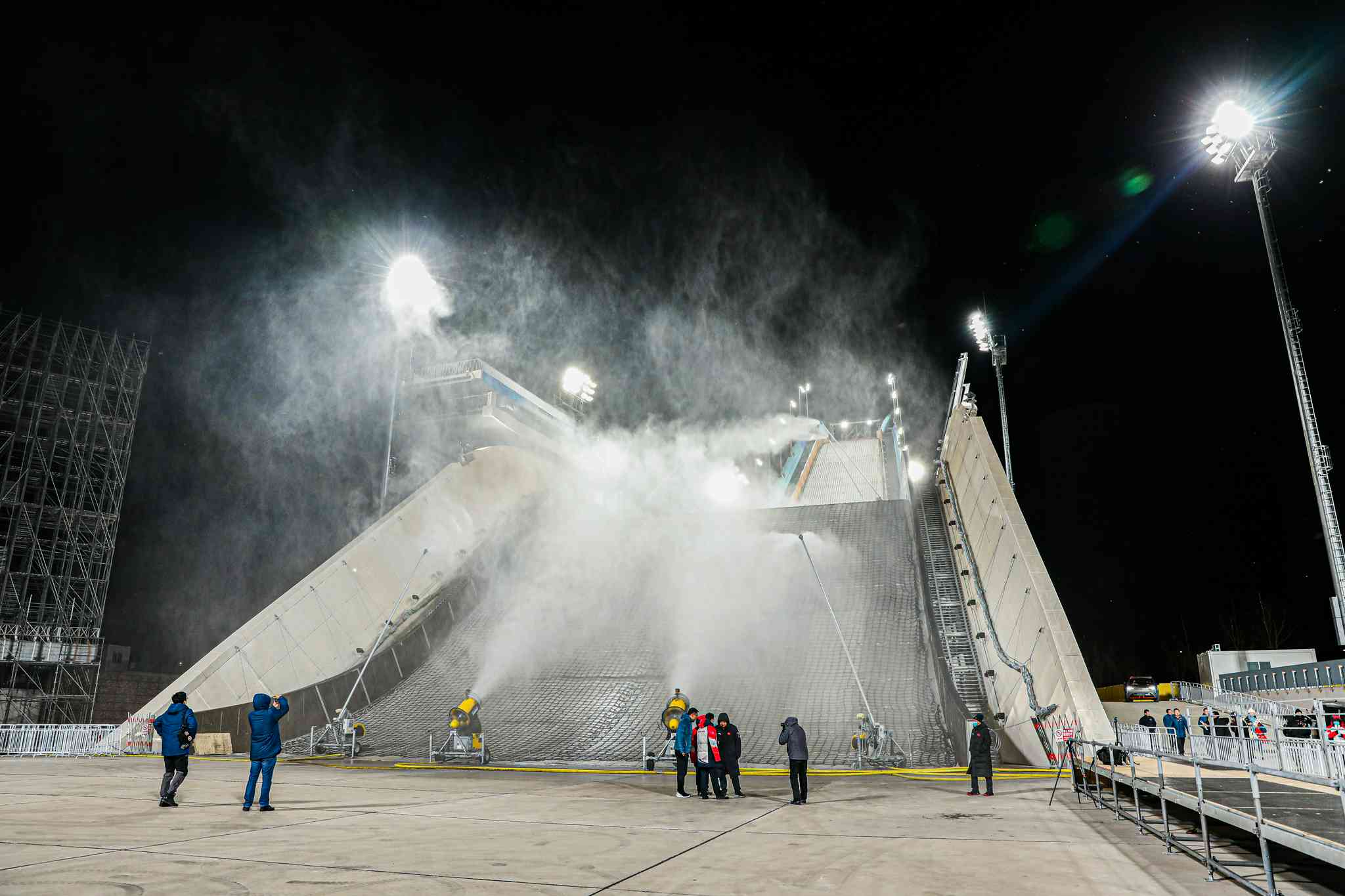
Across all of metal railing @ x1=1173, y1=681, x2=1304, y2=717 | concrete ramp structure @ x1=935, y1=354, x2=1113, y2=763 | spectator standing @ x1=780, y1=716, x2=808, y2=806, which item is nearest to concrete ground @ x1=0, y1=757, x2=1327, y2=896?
spectator standing @ x1=780, y1=716, x2=808, y2=806

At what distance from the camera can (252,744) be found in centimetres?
871

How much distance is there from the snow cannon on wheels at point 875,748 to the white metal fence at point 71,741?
15173 millimetres

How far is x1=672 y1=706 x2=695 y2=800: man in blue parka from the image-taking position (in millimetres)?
10859

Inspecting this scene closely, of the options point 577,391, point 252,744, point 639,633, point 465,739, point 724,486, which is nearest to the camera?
point 252,744

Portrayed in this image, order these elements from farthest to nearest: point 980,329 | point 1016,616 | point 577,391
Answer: point 577,391 → point 980,329 → point 1016,616

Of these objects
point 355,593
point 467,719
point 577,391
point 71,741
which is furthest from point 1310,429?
point 577,391

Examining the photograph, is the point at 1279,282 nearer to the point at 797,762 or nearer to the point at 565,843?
the point at 797,762

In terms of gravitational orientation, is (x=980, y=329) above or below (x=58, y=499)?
above

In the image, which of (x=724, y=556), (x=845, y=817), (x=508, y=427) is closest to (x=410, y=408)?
(x=508, y=427)

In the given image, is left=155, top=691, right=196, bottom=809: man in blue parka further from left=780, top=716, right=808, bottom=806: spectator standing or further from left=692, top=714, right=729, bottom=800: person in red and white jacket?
left=780, top=716, right=808, bottom=806: spectator standing

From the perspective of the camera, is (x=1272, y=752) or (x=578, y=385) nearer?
(x=1272, y=752)

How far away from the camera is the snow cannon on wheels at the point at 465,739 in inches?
632

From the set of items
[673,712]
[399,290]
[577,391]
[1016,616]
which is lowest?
[673,712]

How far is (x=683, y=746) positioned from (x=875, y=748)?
18.2ft
